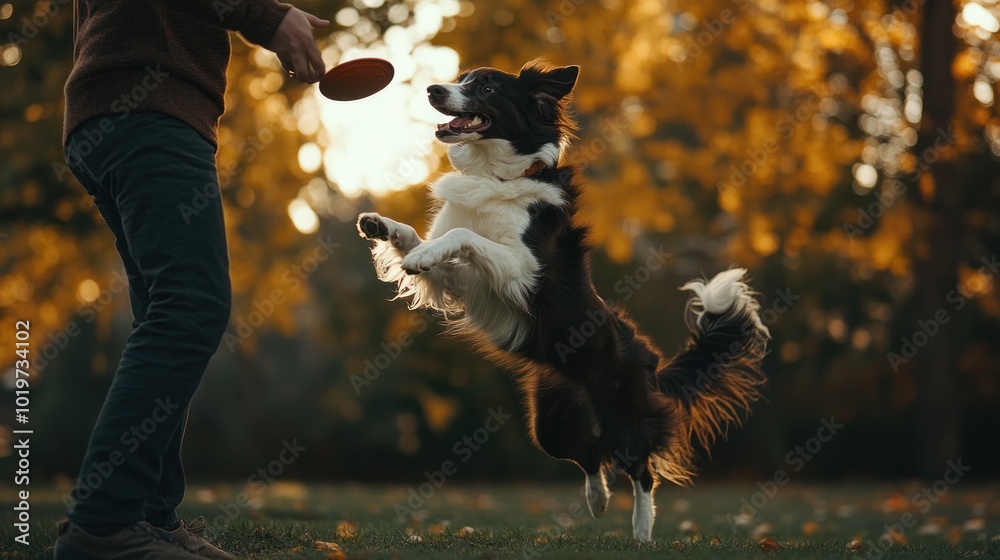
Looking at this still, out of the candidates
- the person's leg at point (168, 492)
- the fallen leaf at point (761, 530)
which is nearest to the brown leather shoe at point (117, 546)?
the person's leg at point (168, 492)

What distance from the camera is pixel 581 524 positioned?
5430mm

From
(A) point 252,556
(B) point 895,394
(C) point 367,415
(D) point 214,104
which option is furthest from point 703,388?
(B) point 895,394

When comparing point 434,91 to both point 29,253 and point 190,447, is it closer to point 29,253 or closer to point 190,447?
point 29,253

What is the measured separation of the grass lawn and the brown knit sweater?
5.16ft

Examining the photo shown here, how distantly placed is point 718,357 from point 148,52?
332cm

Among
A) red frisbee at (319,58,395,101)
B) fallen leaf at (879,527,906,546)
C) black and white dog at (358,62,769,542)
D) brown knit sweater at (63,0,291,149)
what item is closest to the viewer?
brown knit sweater at (63,0,291,149)

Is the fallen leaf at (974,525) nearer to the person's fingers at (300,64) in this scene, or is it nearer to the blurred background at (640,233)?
the blurred background at (640,233)

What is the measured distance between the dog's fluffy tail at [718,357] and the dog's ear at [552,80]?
4.12 ft

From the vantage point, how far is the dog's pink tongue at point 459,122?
172 inches

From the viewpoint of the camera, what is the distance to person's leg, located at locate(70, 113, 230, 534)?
2.59 m

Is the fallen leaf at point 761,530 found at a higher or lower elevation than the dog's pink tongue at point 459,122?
lower

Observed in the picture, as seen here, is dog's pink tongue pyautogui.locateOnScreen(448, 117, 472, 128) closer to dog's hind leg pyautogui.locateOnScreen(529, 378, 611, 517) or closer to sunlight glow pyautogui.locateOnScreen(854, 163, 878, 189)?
dog's hind leg pyautogui.locateOnScreen(529, 378, 611, 517)

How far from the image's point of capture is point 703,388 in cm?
494

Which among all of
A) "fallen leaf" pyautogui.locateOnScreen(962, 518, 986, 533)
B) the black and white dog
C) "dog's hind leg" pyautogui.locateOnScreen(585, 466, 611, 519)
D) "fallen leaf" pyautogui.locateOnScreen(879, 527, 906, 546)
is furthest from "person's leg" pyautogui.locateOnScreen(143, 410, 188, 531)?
"fallen leaf" pyautogui.locateOnScreen(962, 518, 986, 533)
